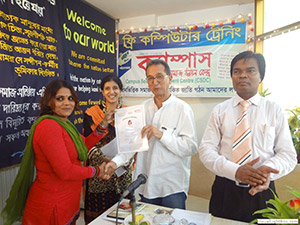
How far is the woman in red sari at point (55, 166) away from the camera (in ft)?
4.52

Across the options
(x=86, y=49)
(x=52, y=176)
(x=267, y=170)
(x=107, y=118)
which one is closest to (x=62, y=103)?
(x=107, y=118)

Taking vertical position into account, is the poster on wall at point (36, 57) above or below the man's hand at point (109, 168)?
above

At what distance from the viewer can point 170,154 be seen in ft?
5.26

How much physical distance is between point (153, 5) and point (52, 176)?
2729mm

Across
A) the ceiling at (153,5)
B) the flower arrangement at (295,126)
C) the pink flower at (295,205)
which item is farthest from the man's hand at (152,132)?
the ceiling at (153,5)

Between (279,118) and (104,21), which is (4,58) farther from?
(279,118)

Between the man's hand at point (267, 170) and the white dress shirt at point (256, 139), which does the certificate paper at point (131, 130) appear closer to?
the white dress shirt at point (256, 139)

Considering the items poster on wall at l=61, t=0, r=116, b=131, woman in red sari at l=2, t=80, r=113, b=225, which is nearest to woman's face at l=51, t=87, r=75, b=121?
woman in red sari at l=2, t=80, r=113, b=225

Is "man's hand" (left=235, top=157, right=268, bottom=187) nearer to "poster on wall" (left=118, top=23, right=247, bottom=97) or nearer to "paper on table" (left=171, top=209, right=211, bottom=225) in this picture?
"paper on table" (left=171, top=209, right=211, bottom=225)

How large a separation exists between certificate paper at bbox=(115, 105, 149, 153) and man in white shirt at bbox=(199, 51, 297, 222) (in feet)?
1.46

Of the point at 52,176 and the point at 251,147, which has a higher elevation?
the point at 251,147

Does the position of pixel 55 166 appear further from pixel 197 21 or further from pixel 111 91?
pixel 197 21

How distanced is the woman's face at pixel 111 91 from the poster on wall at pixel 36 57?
21.3 inches

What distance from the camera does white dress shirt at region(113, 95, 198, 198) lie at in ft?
5.18
